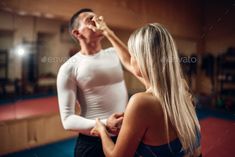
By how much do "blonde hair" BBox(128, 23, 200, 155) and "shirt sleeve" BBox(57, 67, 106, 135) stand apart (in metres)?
0.27

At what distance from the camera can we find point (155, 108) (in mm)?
541

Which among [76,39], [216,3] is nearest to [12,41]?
[76,39]

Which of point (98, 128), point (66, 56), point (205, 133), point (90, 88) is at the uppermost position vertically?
point (66, 56)

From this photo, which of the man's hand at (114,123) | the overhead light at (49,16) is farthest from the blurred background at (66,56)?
the man's hand at (114,123)

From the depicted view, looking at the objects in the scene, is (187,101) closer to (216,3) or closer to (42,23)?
(216,3)

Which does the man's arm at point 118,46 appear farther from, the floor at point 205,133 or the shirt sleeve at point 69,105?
the floor at point 205,133

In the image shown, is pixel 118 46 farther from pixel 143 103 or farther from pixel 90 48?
pixel 143 103

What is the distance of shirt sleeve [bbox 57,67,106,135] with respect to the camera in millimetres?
754

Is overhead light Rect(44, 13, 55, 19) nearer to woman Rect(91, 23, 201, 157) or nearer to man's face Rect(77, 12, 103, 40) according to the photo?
man's face Rect(77, 12, 103, 40)

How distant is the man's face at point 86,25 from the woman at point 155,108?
0.27 meters

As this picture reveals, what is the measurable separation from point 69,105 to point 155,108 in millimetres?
335

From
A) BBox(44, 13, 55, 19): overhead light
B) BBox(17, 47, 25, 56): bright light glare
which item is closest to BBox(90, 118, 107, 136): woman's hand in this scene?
BBox(44, 13, 55, 19): overhead light

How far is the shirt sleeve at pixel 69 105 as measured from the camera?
0.75m

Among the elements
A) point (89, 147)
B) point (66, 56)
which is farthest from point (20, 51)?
point (89, 147)
